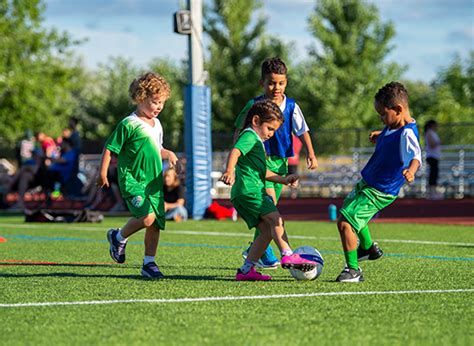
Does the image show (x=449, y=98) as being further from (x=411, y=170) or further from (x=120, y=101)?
(x=411, y=170)

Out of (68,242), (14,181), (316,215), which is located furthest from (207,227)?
(14,181)

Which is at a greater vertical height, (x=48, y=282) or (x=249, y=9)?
(x=249, y=9)

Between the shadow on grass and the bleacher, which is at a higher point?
the shadow on grass

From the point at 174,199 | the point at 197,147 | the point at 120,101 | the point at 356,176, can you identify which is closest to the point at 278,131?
the point at 174,199

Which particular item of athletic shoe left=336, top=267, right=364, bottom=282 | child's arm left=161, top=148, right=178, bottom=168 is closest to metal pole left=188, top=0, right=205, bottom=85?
child's arm left=161, top=148, right=178, bottom=168

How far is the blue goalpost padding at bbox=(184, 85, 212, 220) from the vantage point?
20.2 metres

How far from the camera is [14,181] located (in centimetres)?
2334

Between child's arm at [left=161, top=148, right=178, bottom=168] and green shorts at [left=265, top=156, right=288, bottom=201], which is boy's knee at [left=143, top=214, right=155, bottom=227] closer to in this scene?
child's arm at [left=161, top=148, right=178, bottom=168]

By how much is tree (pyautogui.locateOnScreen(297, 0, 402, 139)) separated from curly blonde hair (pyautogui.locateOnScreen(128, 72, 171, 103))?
160 feet

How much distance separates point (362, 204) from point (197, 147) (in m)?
12.5

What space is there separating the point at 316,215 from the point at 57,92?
24817 mm

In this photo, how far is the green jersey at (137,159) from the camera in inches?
341

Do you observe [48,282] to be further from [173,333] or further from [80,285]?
[173,333]

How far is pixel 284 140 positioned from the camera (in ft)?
31.7
